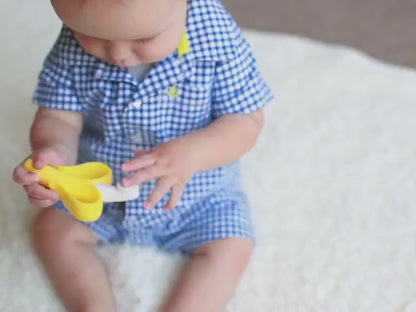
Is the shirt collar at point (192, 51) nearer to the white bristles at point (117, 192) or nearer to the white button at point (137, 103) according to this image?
the white button at point (137, 103)

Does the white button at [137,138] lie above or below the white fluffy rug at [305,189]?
above

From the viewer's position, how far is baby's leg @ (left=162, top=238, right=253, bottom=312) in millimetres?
778

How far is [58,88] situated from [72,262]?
0.19m

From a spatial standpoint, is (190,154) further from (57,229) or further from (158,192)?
(57,229)

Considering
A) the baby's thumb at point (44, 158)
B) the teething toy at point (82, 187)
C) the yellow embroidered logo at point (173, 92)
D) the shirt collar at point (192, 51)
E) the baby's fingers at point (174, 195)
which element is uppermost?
the shirt collar at point (192, 51)

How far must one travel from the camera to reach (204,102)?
79 cm

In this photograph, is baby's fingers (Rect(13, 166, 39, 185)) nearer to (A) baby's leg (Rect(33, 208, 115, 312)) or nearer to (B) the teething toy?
(B) the teething toy

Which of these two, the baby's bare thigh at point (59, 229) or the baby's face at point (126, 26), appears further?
the baby's bare thigh at point (59, 229)

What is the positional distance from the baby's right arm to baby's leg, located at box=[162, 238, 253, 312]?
0.18 meters

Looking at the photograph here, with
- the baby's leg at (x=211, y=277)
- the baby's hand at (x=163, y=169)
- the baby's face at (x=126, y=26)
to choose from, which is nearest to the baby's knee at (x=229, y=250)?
the baby's leg at (x=211, y=277)

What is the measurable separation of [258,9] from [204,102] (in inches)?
31.2

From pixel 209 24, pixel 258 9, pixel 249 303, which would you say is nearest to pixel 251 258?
pixel 249 303

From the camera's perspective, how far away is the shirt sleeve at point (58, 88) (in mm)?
795

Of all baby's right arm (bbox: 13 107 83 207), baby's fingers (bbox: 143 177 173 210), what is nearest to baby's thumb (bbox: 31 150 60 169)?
baby's right arm (bbox: 13 107 83 207)
